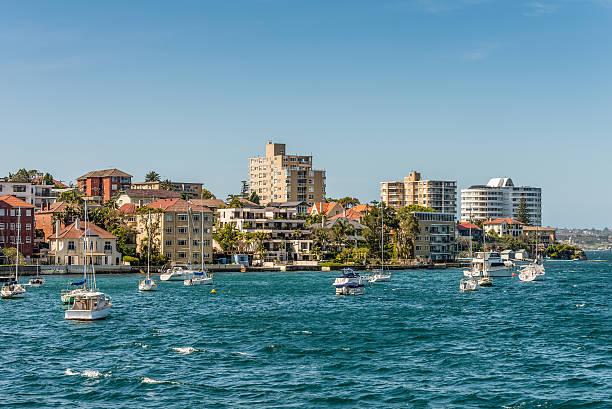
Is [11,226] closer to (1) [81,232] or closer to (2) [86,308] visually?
(1) [81,232]

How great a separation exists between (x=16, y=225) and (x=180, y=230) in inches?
1483

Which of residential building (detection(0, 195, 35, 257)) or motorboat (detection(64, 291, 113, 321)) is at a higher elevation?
residential building (detection(0, 195, 35, 257))

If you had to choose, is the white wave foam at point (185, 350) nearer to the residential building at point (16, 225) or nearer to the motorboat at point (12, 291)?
the motorboat at point (12, 291)

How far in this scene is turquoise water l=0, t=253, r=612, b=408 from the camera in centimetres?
4591

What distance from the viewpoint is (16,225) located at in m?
178

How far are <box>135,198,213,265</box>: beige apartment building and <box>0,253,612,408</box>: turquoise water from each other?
79008 mm

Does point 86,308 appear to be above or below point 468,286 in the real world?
above

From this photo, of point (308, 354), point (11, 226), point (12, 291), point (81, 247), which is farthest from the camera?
point (11, 226)

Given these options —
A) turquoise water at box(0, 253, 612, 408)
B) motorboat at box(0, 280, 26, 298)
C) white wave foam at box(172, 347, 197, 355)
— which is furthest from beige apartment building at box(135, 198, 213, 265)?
white wave foam at box(172, 347, 197, 355)

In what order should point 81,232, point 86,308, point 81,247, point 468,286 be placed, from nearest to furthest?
point 86,308, point 468,286, point 81,232, point 81,247

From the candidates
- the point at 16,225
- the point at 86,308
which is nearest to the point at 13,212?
the point at 16,225

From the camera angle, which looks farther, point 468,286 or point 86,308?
point 468,286

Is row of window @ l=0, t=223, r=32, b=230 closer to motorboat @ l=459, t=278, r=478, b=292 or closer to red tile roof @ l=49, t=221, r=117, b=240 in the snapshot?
red tile roof @ l=49, t=221, r=117, b=240

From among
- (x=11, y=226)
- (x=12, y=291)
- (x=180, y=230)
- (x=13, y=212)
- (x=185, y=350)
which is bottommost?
(x=185, y=350)
